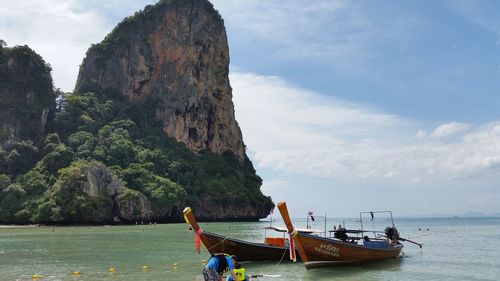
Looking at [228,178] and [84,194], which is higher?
[228,178]

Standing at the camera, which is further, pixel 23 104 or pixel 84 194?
pixel 23 104

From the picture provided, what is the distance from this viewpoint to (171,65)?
107750 millimetres

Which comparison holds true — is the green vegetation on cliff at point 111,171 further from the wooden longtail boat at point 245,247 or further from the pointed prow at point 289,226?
the pointed prow at point 289,226

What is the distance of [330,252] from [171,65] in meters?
91.9

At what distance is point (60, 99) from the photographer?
95500 mm

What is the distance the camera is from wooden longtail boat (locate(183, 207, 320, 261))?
2033 centimetres

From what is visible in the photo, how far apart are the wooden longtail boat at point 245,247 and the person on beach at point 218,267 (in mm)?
6890

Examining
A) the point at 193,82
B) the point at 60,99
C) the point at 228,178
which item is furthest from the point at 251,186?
the point at 60,99

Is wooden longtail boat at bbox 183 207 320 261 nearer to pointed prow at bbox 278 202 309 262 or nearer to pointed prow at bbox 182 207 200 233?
pointed prow at bbox 182 207 200 233

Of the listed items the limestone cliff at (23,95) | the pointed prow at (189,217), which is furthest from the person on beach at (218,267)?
the limestone cliff at (23,95)

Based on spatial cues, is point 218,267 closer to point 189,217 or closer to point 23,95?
point 189,217

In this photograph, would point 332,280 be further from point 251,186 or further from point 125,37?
point 125,37

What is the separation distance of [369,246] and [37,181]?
59.1 metres

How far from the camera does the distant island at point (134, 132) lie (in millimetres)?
69250
